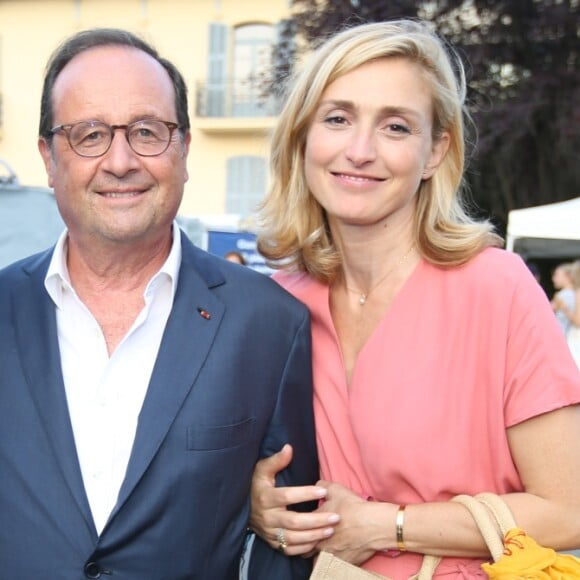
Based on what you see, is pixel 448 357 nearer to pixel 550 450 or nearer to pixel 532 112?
pixel 550 450

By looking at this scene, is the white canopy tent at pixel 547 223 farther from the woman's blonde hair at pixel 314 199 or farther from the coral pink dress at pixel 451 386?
the coral pink dress at pixel 451 386

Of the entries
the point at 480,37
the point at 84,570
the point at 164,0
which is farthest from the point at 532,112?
the point at 84,570

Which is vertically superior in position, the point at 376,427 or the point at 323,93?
the point at 323,93

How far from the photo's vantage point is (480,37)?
1174cm

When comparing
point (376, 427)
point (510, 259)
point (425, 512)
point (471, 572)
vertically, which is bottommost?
point (471, 572)

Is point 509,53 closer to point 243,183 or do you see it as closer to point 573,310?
point 573,310

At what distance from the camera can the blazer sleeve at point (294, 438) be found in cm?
213

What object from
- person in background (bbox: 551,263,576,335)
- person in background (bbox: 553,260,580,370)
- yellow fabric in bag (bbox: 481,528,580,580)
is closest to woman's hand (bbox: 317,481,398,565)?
yellow fabric in bag (bbox: 481,528,580,580)

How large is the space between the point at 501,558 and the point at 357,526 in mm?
366

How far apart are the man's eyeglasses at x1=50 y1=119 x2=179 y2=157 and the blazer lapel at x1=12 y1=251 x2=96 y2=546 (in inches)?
13.5

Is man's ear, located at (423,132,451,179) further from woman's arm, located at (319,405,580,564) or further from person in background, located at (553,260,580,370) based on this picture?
person in background, located at (553,260,580,370)

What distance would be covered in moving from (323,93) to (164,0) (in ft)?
56.6

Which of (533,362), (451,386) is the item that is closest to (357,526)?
(451,386)

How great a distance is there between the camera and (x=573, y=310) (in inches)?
305
